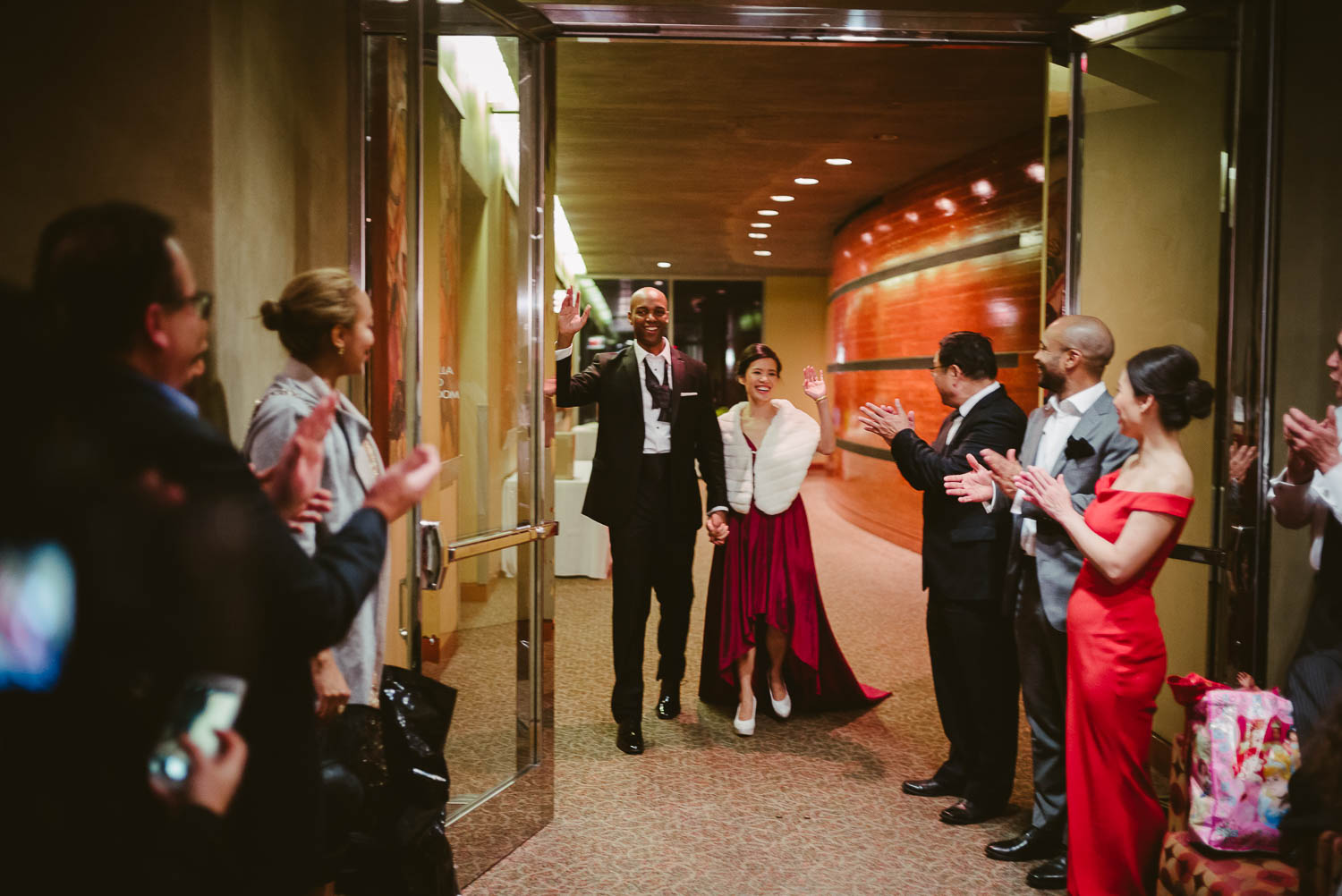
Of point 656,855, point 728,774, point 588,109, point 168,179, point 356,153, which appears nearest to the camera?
point 168,179

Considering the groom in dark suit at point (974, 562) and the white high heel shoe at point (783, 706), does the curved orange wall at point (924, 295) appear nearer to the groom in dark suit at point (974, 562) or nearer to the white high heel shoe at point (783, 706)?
the white high heel shoe at point (783, 706)

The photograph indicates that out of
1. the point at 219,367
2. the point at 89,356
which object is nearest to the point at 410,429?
the point at 219,367

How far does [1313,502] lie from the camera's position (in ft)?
7.68

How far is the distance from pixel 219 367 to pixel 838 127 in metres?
5.52

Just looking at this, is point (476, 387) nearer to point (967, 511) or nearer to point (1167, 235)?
point (967, 511)

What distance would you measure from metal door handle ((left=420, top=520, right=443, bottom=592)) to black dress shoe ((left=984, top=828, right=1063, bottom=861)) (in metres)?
1.68

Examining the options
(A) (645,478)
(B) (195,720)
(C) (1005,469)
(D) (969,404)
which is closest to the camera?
(B) (195,720)

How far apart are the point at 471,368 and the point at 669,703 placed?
184 cm

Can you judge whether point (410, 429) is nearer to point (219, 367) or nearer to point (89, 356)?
point (219, 367)

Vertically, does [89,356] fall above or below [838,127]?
below

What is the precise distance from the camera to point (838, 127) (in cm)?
649

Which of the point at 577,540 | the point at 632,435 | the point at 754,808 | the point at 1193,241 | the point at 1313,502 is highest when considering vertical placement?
the point at 1193,241

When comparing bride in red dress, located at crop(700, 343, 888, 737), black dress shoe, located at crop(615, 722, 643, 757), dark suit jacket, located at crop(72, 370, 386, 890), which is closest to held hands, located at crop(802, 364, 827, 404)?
bride in red dress, located at crop(700, 343, 888, 737)

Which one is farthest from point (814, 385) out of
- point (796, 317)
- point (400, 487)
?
point (796, 317)
